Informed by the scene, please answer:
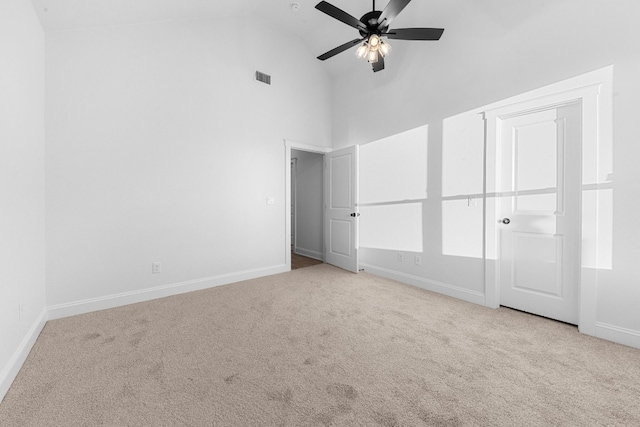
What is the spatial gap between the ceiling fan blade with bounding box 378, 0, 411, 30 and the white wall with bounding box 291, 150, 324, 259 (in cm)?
280

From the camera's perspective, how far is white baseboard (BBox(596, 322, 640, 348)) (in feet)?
6.46

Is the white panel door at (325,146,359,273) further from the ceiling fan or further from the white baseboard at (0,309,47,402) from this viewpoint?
the white baseboard at (0,309,47,402)

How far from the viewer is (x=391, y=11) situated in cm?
216

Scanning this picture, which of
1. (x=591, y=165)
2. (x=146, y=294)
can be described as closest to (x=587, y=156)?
(x=591, y=165)

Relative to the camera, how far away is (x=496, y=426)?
1.25 metres

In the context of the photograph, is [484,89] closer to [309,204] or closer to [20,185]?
[309,204]

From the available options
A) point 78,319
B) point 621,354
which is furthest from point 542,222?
point 78,319

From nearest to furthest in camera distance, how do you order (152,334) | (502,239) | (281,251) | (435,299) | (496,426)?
(496,426), (152,334), (502,239), (435,299), (281,251)

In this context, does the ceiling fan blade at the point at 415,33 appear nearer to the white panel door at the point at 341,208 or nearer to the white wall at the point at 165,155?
the white panel door at the point at 341,208

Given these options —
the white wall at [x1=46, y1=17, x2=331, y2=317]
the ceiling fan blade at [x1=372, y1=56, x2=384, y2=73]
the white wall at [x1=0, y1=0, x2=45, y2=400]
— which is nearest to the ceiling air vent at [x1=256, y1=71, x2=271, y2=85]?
the white wall at [x1=46, y1=17, x2=331, y2=317]

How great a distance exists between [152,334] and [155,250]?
3.80 feet

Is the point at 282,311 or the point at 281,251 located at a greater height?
the point at 281,251

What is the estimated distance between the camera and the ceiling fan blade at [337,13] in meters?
2.11

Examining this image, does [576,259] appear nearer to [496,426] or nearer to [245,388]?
[496,426]
